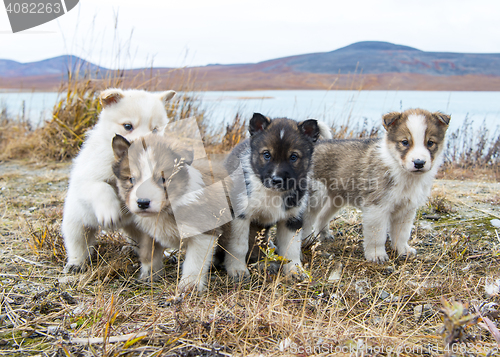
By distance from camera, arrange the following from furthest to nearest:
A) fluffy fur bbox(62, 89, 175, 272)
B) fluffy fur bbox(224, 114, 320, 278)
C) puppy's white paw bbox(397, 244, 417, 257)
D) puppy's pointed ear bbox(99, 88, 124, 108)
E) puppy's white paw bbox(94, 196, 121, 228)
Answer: puppy's white paw bbox(397, 244, 417, 257) < puppy's pointed ear bbox(99, 88, 124, 108) < fluffy fur bbox(224, 114, 320, 278) < fluffy fur bbox(62, 89, 175, 272) < puppy's white paw bbox(94, 196, 121, 228)

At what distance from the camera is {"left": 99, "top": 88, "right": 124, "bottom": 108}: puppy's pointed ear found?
4.00 meters

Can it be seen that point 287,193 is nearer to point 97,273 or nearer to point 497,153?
point 97,273

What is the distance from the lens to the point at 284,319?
2.74m

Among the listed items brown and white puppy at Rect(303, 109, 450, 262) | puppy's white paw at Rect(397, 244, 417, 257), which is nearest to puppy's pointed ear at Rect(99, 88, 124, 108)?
brown and white puppy at Rect(303, 109, 450, 262)

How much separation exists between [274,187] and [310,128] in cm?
79

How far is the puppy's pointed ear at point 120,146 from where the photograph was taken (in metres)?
3.18

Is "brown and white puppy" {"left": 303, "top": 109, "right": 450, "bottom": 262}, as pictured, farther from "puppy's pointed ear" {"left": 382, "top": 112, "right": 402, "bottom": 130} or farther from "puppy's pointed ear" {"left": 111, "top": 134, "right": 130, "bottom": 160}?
"puppy's pointed ear" {"left": 111, "top": 134, "right": 130, "bottom": 160}

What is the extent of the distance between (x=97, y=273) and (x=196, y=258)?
1027 millimetres

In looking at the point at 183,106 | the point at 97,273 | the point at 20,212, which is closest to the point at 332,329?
the point at 97,273

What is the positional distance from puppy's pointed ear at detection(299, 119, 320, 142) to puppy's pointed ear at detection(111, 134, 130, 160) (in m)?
1.71

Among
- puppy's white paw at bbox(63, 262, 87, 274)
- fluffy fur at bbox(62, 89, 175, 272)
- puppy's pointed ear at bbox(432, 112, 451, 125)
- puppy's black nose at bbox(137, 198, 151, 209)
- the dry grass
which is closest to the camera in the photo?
the dry grass

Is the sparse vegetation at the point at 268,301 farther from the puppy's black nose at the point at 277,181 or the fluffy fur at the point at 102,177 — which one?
the puppy's black nose at the point at 277,181

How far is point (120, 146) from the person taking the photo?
→ 3207 mm

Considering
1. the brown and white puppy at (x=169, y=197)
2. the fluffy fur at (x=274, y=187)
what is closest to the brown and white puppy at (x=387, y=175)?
the fluffy fur at (x=274, y=187)
